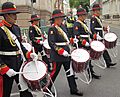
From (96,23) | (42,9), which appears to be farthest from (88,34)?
(42,9)

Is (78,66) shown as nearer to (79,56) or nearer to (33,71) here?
(79,56)

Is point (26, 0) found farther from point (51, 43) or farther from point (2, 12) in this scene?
point (2, 12)

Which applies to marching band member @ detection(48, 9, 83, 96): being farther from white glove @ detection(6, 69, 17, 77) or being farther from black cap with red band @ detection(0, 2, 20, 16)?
white glove @ detection(6, 69, 17, 77)

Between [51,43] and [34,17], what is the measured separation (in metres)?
3.00

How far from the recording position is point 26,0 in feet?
69.3

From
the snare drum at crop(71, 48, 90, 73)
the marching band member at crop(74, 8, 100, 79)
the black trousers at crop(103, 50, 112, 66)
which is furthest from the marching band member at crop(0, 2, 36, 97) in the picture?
the black trousers at crop(103, 50, 112, 66)

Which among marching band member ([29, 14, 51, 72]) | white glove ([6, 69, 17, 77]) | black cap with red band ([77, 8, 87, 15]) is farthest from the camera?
marching band member ([29, 14, 51, 72])

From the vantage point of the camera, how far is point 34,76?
5.19 metres

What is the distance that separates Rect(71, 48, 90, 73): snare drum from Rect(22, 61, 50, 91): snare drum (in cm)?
157

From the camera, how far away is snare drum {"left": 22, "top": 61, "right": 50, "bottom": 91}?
5148mm

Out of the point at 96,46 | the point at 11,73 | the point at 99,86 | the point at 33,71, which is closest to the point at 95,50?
the point at 96,46

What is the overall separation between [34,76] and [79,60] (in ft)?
6.02

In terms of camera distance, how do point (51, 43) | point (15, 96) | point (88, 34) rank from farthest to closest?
point (88, 34)
point (15, 96)
point (51, 43)

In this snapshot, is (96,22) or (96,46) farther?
(96,22)
